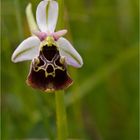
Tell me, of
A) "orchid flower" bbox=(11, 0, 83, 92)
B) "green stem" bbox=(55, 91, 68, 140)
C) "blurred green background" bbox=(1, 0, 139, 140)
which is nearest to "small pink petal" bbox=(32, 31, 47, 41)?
"orchid flower" bbox=(11, 0, 83, 92)

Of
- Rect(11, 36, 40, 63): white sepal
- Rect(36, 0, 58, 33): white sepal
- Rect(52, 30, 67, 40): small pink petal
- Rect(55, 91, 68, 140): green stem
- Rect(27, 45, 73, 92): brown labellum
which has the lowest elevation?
Rect(55, 91, 68, 140): green stem

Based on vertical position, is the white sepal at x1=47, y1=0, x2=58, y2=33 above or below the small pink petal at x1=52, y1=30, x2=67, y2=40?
above

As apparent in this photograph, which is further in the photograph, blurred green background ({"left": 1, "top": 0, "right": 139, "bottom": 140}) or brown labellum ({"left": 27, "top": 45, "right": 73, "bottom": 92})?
blurred green background ({"left": 1, "top": 0, "right": 139, "bottom": 140})

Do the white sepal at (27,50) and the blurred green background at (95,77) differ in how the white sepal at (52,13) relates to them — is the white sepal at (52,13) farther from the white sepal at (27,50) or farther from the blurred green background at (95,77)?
the blurred green background at (95,77)

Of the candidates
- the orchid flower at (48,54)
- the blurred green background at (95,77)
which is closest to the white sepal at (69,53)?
the orchid flower at (48,54)

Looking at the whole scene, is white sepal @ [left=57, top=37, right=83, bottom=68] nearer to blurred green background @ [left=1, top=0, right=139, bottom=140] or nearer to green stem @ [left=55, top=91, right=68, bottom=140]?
green stem @ [left=55, top=91, right=68, bottom=140]

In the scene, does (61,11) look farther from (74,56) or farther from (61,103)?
(61,103)

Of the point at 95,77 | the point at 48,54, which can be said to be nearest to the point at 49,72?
the point at 48,54
